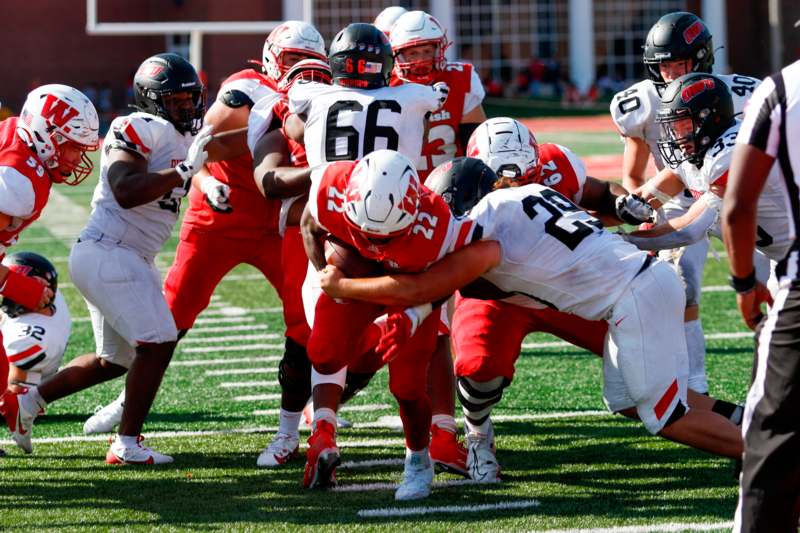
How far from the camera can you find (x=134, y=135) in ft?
16.1

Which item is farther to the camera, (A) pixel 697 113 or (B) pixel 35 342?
(B) pixel 35 342

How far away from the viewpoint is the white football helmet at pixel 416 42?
539 centimetres

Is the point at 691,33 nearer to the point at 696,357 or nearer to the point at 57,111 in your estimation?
the point at 696,357

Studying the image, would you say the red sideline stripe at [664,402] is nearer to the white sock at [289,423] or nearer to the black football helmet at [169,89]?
the white sock at [289,423]

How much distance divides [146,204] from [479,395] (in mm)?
1599

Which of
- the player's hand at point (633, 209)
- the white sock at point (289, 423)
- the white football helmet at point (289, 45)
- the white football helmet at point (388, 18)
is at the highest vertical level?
the white football helmet at point (388, 18)

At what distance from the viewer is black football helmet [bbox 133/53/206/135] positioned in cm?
508

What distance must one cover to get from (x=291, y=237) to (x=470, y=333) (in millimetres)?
923

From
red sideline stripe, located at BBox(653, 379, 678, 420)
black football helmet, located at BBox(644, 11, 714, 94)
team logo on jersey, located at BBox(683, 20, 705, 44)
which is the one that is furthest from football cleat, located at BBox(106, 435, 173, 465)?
team logo on jersey, located at BBox(683, 20, 705, 44)

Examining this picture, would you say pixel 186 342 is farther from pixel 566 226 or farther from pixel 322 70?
pixel 566 226

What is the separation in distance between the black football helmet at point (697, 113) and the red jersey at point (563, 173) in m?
0.45

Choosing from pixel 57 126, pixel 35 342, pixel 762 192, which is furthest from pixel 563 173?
pixel 35 342

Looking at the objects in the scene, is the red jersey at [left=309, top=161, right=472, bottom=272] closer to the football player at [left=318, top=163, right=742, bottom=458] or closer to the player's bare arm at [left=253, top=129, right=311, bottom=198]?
the football player at [left=318, top=163, right=742, bottom=458]

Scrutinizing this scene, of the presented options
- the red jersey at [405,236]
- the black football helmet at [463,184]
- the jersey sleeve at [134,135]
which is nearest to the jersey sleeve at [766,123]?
the red jersey at [405,236]
